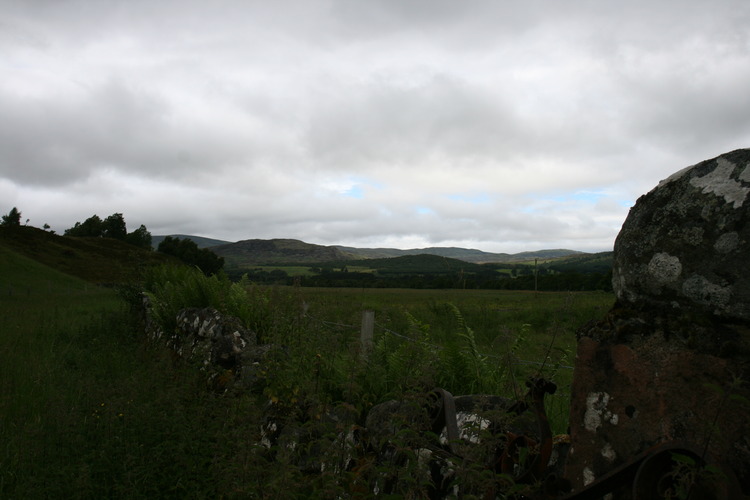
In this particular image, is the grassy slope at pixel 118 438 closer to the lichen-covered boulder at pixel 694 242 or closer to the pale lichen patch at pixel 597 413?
the pale lichen patch at pixel 597 413

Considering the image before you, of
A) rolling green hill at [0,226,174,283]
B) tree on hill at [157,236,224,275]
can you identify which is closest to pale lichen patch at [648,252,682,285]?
tree on hill at [157,236,224,275]

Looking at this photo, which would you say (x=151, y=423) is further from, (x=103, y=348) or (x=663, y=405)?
(x=103, y=348)

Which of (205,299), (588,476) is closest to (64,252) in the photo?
(205,299)

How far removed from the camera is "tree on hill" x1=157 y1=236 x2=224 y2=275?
170 feet

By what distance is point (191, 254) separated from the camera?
53.7 meters

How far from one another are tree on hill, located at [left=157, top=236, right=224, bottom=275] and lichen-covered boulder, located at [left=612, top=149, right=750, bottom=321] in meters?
50.2

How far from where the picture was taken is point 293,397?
356 cm

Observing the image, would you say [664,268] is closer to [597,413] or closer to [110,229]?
[597,413]

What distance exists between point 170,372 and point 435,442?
3.88 metres

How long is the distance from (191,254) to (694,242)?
56.8 m

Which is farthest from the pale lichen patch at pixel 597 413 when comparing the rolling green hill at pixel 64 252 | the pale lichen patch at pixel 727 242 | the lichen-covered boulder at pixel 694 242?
the rolling green hill at pixel 64 252

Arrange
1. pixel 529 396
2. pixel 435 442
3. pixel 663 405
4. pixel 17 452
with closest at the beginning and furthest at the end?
pixel 663 405 → pixel 529 396 → pixel 435 442 → pixel 17 452

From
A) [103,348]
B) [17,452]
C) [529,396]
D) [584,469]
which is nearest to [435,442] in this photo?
[529,396]

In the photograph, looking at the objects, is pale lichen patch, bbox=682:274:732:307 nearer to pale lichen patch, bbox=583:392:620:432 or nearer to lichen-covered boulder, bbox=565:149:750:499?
lichen-covered boulder, bbox=565:149:750:499
